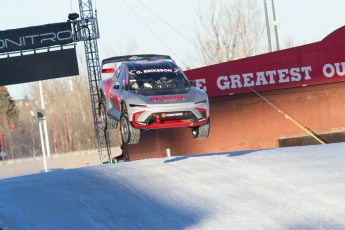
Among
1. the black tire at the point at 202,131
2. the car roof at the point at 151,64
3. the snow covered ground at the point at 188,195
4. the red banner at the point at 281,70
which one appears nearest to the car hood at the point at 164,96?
the car roof at the point at 151,64

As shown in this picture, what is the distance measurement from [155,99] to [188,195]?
7.63 feet

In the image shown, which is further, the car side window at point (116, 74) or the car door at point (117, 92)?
the car side window at point (116, 74)

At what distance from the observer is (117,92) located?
20.4 m

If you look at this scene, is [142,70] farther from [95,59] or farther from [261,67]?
[261,67]

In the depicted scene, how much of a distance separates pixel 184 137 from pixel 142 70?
18.0 meters

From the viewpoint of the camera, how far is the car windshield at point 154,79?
19714 millimetres

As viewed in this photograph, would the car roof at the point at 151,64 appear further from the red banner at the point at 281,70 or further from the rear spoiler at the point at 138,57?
the red banner at the point at 281,70

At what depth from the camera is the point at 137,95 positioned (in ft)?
63.6

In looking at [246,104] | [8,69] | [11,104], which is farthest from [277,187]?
[11,104]

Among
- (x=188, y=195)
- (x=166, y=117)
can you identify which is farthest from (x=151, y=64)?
(x=188, y=195)

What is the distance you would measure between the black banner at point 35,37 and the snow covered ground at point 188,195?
33.4 ft

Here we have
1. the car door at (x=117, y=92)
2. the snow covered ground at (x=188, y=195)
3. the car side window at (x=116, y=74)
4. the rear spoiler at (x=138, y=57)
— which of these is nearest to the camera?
the snow covered ground at (x=188, y=195)

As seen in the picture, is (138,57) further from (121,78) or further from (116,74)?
(121,78)

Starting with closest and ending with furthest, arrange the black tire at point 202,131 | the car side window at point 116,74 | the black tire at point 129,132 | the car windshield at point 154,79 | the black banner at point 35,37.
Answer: the black tire at point 129,132 → the car windshield at point 154,79 → the black tire at point 202,131 → the car side window at point 116,74 → the black banner at point 35,37
